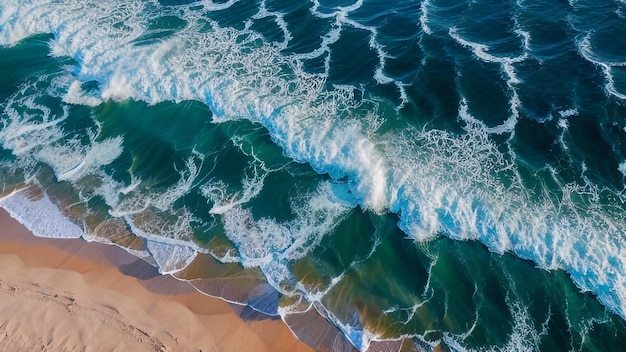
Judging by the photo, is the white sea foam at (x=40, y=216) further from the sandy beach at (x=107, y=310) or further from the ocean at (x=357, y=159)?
the sandy beach at (x=107, y=310)

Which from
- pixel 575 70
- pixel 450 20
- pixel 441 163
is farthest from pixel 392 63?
pixel 575 70

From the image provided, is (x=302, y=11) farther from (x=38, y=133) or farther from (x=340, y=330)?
(x=340, y=330)

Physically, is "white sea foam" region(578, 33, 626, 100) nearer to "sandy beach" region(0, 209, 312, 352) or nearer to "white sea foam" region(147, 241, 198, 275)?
"sandy beach" region(0, 209, 312, 352)

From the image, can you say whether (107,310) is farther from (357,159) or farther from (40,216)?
(357,159)

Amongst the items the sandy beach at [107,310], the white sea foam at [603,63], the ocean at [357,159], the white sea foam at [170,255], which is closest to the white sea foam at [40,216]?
the ocean at [357,159]

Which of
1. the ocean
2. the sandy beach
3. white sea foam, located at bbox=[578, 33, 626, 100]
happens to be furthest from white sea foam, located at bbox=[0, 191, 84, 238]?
white sea foam, located at bbox=[578, 33, 626, 100]

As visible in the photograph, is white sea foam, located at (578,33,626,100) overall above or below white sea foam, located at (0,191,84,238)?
above

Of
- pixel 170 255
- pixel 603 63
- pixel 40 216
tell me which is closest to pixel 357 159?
pixel 170 255

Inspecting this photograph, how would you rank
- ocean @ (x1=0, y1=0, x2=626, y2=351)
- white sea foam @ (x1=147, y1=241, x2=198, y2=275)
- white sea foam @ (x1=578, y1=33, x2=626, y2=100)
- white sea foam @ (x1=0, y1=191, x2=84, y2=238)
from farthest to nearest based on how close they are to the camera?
white sea foam @ (x1=578, y1=33, x2=626, y2=100) → white sea foam @ (x1=0, y1=191, x2=84, y2=238) → white sea foam @ (x1=147, y1=241, x2=198, y2=275) → ocean @ (x1=0, y1=0, x2=626, y2=351)
